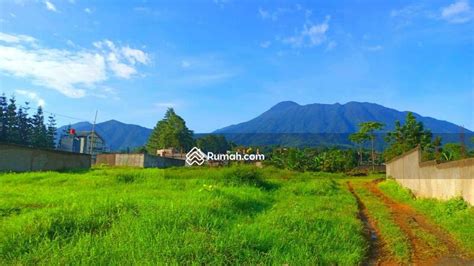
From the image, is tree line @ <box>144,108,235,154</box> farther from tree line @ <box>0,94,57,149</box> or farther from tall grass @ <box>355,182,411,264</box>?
tall grass @ <box>355,182,411,264</box>

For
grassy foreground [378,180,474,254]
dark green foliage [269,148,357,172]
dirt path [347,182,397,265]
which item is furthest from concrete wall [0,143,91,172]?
dark green foliage [269,148,357,172]

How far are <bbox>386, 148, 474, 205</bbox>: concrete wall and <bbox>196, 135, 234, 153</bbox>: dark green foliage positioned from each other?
3316 inches

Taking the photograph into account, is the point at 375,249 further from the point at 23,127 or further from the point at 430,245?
the point at 23,127

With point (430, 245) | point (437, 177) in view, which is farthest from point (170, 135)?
point (430, 245)

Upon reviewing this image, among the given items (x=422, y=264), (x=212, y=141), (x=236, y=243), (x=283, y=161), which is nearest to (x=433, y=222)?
(x=422, y=264)

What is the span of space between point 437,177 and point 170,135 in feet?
236

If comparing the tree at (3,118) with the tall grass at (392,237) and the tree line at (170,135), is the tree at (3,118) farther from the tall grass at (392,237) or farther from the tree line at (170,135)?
the tall grass at (392,237)

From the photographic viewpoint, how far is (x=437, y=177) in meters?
14.6

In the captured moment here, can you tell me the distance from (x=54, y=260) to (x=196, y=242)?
6.14 feet

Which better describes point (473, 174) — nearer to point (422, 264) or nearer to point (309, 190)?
point (422, 264)

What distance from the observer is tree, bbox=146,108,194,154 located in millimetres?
83500

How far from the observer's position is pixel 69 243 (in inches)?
252

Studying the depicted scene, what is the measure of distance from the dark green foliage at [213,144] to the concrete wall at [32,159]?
74607mm

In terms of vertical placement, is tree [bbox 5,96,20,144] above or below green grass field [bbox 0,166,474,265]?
above
